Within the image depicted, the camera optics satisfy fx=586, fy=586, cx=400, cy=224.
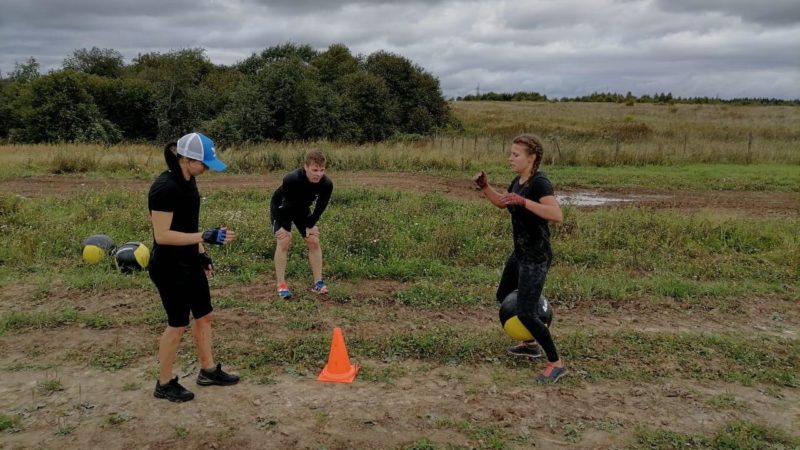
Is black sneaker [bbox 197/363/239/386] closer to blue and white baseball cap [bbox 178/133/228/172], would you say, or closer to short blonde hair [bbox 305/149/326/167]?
blue and white baseball cap [bbox 178/133/228/172]

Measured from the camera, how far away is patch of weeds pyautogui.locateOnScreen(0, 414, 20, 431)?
4188 mm

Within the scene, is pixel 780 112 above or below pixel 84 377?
above

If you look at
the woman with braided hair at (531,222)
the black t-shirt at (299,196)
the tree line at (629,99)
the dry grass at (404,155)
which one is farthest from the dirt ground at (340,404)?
the tree line at (629,99)

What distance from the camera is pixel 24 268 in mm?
7980

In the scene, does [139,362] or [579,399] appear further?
[139,362]

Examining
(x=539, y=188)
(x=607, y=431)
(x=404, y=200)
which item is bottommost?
(x=607, y=431)

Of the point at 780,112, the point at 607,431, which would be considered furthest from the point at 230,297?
the point at 780,112

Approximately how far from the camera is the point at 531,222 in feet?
15.7

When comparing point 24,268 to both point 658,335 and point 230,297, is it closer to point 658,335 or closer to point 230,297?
point 230,297

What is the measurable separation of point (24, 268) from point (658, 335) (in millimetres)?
8034

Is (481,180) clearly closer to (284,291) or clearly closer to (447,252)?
(284,291)

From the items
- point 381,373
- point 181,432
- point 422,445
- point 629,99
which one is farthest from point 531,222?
point 629,99

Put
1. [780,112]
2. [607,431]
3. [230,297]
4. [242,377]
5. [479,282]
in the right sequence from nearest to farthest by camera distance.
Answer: [607,431]
[242,377]
[230,297]
[479,282]
[780,112]

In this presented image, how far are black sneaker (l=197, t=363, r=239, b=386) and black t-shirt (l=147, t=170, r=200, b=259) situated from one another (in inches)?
40.9
